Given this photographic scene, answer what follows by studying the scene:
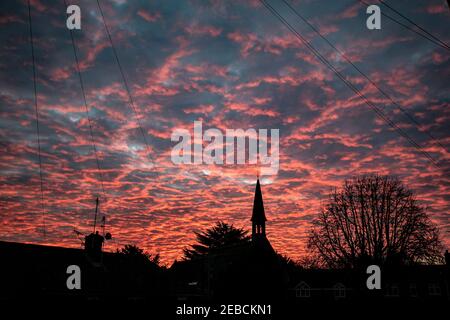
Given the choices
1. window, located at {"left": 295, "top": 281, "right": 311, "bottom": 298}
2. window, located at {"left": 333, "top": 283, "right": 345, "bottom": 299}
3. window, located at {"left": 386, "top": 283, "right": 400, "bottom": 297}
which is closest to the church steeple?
window, located at {"left": 295, "top": 281, "right": 311, "bottom": 298}

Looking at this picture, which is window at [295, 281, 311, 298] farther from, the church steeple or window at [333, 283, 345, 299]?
the church steeple

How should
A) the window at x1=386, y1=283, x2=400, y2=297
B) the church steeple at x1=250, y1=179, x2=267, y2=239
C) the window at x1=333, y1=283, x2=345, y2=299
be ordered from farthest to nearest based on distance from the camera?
the church steeple at x1=250, y1=179, x2=267, y2=239 < the window at x1=333, y1=283, x2=345, y2=299 < the window at x1=386, y1=283, x2=400, y2=297

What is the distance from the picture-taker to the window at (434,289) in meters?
62.1

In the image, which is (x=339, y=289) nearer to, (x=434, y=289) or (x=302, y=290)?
(x=302, y=290)

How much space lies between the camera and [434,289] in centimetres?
6250

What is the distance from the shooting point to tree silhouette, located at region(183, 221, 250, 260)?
91.9 meters

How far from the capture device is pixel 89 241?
2271 inches

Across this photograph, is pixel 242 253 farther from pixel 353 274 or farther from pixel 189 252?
pixel 189 252

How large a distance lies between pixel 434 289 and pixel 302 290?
2189 cm

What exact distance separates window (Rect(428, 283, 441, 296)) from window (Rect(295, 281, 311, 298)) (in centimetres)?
2002

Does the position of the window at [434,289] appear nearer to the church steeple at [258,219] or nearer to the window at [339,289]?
the window at [339,289]
